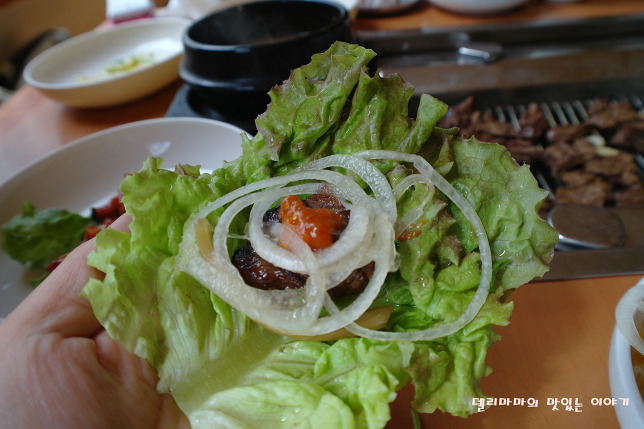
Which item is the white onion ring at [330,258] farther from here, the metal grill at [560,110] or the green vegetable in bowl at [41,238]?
the metal grill at [560,110]

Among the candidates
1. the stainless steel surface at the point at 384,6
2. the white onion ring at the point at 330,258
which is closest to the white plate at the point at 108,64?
the stainless steel surface at the point at 384,6

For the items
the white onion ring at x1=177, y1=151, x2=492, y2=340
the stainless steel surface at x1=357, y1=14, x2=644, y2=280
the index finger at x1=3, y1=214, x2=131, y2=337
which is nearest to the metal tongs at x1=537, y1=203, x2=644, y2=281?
the stainless steel surface at x1=357, y1=14, x2=644, y2=280

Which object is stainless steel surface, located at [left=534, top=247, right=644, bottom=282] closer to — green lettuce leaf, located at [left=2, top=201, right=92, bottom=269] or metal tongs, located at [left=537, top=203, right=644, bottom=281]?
metal tongs, located at [left=537, top=203, right=644, bottom=281]

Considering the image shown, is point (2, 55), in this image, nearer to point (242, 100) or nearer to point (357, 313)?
point (242, 100)

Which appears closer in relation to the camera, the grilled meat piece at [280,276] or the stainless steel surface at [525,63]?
the grilled meat piece at [280,276]

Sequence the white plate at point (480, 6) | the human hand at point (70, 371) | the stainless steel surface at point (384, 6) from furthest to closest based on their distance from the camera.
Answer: the stainless steel surface at point (384, 6) → the white plate at point (480, 6) → the human hand at point (70, 371)

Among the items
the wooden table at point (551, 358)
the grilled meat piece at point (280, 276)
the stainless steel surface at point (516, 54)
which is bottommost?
the wooden table at point (551, 358)

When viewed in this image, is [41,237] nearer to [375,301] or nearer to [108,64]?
[375,301]
